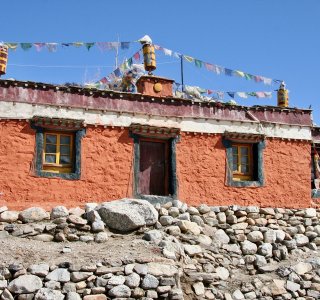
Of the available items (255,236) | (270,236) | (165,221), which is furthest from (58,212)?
(270,236)

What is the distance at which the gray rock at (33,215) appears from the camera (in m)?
14.3

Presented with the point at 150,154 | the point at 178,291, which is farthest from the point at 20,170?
the point at 178,291

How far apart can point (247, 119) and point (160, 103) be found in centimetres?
318

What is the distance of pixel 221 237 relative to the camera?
51.5 ft

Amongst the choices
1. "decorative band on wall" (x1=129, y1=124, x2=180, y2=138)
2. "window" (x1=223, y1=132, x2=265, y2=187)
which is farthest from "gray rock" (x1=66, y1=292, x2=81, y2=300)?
"window" (x1=223, y1=132, x2=265, y2=187)

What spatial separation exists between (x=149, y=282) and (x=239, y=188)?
595cm

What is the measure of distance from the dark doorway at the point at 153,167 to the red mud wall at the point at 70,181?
543 millimetres

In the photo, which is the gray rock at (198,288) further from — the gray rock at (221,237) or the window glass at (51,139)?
the window glass at (51,139)

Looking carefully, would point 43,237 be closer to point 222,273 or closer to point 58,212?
point 58,212

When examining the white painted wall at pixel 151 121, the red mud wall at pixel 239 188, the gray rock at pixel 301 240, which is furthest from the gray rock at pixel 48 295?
Result: the gray rock at pixel 301 240

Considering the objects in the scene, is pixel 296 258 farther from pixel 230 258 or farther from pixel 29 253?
pixel 29 253

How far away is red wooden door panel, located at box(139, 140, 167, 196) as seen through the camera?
16672 mm

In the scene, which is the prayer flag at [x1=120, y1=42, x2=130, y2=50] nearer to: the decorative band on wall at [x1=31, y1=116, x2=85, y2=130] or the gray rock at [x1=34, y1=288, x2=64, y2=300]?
the decorative band on wall at [x1=31, y1=116, x2=85, y2=130]

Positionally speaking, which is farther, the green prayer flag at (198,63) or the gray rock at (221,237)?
the green prayer flag at (198,63)
